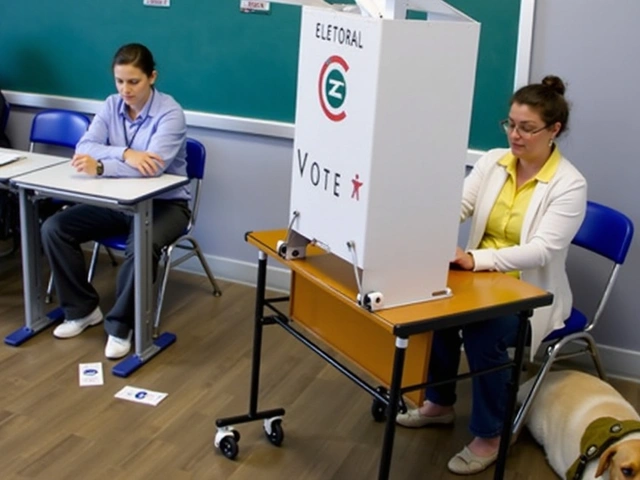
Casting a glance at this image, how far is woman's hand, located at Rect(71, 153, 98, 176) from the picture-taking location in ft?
10.2

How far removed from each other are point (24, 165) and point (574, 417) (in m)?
2.35

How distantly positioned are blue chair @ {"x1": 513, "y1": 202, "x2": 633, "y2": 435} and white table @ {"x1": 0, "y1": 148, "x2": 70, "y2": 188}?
6.86 feet

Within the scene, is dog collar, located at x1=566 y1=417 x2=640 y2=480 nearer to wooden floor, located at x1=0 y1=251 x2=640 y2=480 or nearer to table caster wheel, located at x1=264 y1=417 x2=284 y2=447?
wooden floor, located at x1=0 y1=251 x2=640 y2=480

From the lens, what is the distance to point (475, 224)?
2.67 metres

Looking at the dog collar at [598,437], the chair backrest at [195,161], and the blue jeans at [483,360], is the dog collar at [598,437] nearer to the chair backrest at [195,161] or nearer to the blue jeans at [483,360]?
the blue jeans at [483,360]

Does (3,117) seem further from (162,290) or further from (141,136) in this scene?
(162,290)

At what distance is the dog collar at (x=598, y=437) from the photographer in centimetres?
225

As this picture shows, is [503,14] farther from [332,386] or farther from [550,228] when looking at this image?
[332,386]

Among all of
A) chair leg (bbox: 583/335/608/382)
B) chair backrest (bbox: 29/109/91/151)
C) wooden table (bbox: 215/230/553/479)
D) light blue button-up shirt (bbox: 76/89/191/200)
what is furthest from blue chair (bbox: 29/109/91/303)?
chair leg (bbox: 583/335/608/382)

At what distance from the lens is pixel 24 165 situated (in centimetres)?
330

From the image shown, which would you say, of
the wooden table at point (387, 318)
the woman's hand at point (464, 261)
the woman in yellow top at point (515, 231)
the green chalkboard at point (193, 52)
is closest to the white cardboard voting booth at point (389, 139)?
the wooden table at point (387, 318)

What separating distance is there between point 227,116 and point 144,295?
110 centimetres

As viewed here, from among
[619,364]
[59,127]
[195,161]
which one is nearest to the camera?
[619,364]

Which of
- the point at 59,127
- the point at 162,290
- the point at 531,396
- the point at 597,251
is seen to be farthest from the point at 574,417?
the point at 59,127
